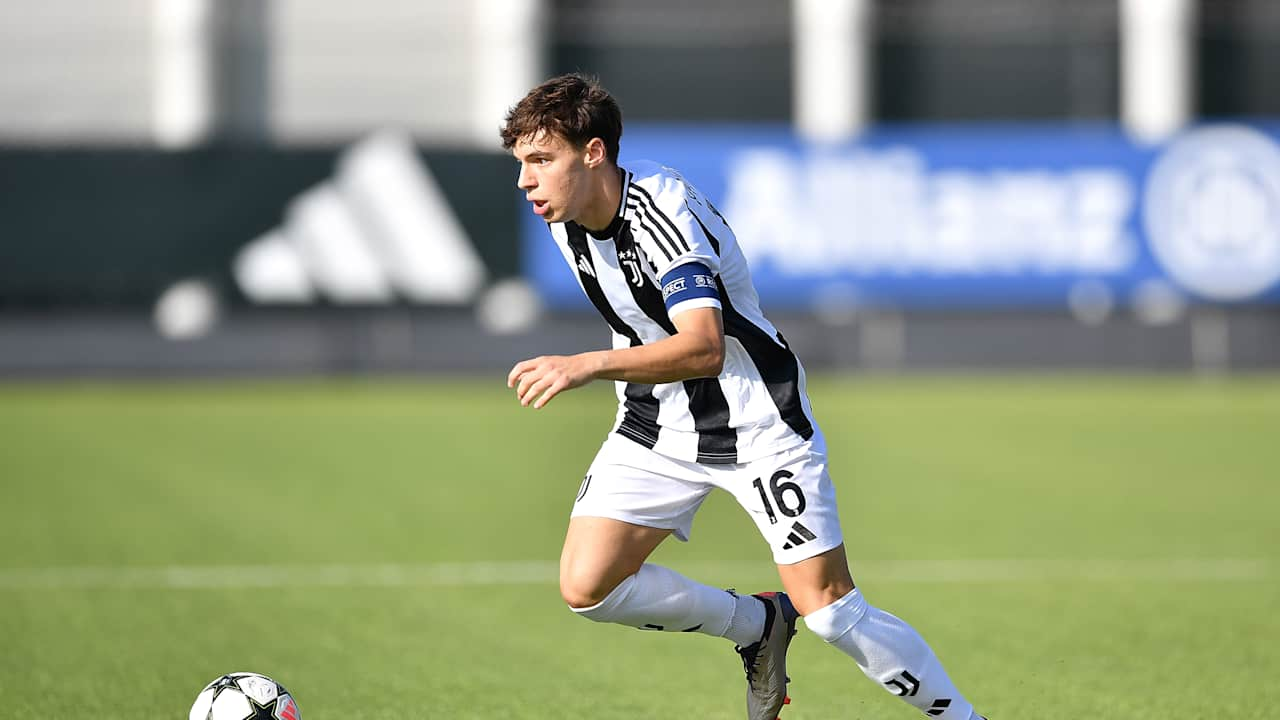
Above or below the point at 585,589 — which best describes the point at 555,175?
above

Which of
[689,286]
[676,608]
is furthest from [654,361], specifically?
[676,608]

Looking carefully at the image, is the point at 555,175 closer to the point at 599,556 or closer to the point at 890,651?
the point at 599,556

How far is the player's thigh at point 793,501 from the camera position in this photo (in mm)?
4949

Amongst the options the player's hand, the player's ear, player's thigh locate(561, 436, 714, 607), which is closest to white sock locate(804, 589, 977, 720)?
player's thigh locate(561, 436, 714, 607)

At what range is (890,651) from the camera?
493cm

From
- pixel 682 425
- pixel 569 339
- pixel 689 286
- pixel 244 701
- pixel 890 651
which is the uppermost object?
pixel 689 286

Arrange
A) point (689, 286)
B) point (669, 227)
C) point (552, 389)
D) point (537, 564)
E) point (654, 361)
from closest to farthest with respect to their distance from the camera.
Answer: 1. point (552, 389)
2. point (654, 361)
3. point (689, 286)
4. point (669, 227)
5. point (537, 564)

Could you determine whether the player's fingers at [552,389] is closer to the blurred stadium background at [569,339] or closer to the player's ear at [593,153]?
the player's ear at [593,153]

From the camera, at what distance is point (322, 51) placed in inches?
1032

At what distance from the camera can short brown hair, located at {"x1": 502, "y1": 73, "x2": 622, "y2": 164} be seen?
4.86 meters

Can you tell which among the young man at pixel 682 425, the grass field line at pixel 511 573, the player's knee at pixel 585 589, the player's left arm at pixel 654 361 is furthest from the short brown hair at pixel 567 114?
the grass field line at pixel 511 573

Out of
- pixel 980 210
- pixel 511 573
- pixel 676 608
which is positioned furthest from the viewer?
pixel 980 210

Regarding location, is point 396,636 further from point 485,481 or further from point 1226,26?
point 1226,26

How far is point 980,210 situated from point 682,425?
1692 centimetres
